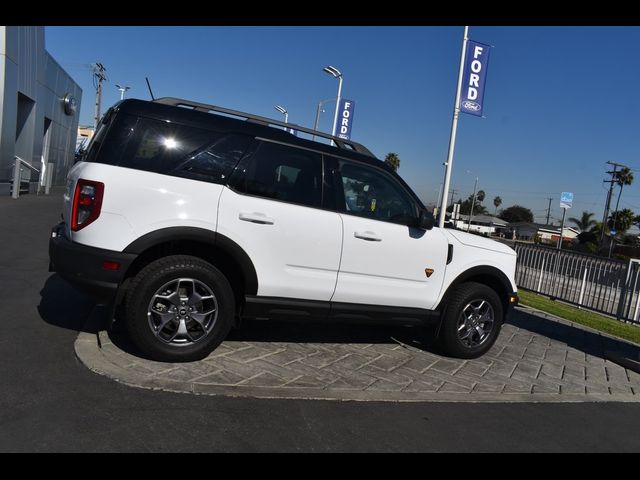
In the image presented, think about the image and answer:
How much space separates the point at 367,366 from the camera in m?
4.81

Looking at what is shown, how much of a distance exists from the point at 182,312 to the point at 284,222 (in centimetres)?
113

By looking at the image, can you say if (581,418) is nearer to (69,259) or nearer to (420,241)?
(420,241)

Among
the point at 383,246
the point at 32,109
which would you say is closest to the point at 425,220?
the point at 383,246

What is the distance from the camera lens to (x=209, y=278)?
161 inches

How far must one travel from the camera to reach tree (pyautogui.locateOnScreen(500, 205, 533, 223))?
424 feet

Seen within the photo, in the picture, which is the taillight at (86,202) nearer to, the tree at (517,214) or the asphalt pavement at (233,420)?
the asphalt pavement at (233,420)

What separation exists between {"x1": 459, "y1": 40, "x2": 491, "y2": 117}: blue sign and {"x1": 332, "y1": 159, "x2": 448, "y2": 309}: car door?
8.57 meters

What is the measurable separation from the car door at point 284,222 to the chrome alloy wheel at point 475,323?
1.66m

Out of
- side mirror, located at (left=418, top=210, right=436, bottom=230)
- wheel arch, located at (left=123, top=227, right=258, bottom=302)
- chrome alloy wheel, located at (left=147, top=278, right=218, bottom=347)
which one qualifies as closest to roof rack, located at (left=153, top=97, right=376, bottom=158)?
side mirror, located at (left=418, top=210, right=436, bottom=230)

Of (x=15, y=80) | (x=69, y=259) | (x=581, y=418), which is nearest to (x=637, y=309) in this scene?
(x=581, y=418)

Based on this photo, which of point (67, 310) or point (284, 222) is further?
point (67, 310)

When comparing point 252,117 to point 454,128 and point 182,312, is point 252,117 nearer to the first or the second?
point 182,312

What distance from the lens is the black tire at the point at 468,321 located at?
522cm

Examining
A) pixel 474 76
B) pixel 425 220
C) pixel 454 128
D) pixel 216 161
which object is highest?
pixel 474 76
